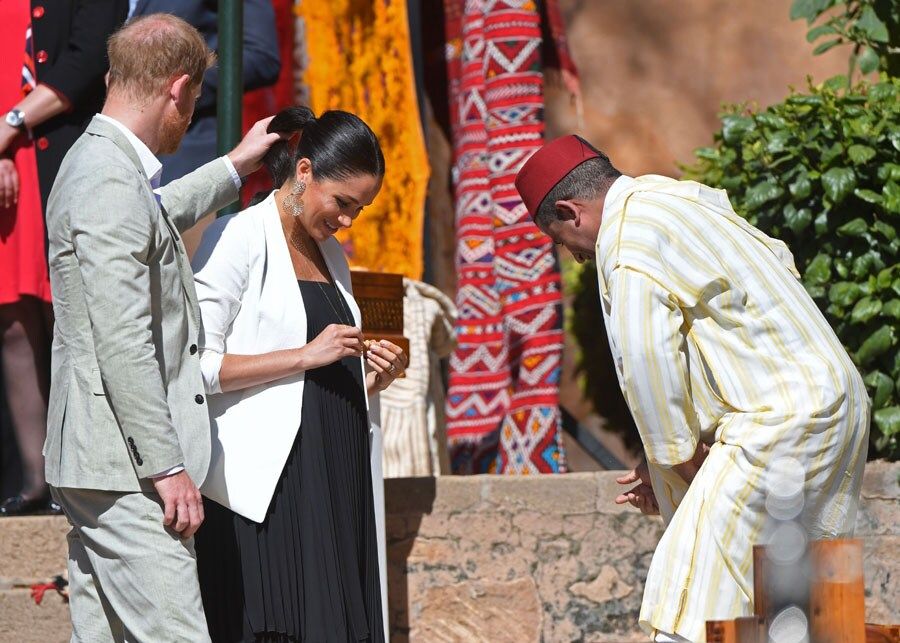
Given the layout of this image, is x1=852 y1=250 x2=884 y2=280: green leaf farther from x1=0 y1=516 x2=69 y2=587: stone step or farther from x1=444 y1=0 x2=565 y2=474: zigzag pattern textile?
x1=0 y1=516 x2=69 y2=587: stone step

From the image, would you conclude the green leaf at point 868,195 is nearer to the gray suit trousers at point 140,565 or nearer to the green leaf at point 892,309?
the green leaf at point 892,309

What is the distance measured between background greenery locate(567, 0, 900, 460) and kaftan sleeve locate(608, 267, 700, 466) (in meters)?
1.91

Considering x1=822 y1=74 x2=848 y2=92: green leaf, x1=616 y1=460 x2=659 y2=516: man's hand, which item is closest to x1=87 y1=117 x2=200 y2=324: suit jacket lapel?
x1=616 y1=460 x2=659 y2=516: man's hand

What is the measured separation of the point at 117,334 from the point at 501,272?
131 inches

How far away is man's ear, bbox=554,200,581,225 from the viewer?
3.09 m

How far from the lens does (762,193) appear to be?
4.78m

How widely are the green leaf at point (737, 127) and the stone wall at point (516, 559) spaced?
1260mm

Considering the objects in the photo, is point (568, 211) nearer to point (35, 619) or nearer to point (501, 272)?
point (35, 619)

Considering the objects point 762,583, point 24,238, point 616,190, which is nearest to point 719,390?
point 616,190

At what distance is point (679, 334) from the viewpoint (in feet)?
9.31

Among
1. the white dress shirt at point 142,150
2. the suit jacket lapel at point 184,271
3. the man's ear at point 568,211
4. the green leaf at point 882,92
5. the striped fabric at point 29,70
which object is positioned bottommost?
the suit jacket lapel at point 184,271

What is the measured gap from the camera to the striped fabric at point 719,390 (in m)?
2.79

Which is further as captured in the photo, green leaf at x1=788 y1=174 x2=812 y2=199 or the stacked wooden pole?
green leaf at x1=788 y1=174 x2=812 y2=199

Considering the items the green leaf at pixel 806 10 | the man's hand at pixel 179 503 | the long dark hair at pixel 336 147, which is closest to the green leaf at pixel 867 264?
the green leaf at pixel 806 10
